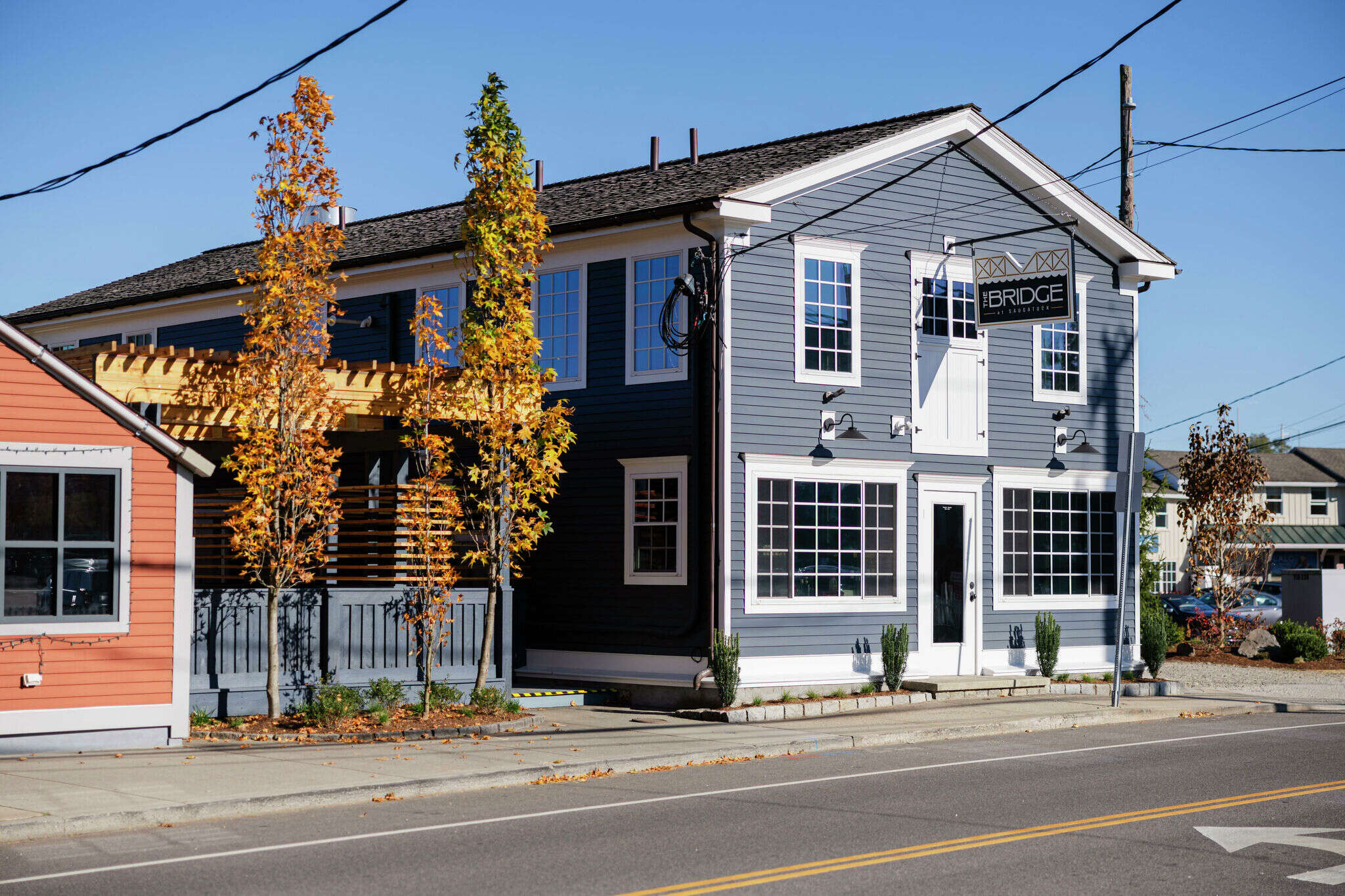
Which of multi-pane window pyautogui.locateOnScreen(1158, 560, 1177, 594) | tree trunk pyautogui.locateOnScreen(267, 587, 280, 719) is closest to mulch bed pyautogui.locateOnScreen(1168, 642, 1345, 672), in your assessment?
tree trunk pyautogui.locateOnScreen(267, 587, 280, 719)

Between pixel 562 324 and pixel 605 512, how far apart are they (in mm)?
2865

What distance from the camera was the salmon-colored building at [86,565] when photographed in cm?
1320

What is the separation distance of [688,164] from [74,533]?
480 inches

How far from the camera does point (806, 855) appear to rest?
8.81 m

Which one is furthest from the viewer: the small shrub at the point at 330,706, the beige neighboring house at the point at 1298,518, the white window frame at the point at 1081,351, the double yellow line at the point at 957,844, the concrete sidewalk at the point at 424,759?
the beige neighboring house at the point at 1298,518

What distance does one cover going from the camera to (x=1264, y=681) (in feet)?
76.4

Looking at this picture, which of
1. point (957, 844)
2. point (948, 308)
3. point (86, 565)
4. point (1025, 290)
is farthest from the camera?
point (948, 308)

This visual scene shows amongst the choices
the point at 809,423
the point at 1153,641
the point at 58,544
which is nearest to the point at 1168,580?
the point at 1153,641

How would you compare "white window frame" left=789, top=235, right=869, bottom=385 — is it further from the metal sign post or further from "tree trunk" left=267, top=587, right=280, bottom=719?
"tree trunk" left=267, top=587, right=280, bottom=719

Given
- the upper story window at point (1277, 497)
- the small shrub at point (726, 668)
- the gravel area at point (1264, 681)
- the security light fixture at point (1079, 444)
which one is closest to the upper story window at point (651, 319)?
the small shrub at point (726, 668)

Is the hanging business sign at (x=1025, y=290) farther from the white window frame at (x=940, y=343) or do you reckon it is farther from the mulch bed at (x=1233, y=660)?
the mulch bed at (x=1233, y=660)

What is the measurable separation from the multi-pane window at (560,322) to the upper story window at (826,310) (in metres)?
3.23

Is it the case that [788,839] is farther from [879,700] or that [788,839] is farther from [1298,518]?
[1298,518]

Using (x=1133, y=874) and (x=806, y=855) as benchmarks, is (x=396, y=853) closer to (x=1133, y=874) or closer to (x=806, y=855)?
(x=806, y=855)
